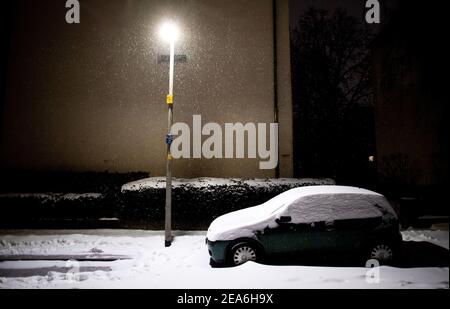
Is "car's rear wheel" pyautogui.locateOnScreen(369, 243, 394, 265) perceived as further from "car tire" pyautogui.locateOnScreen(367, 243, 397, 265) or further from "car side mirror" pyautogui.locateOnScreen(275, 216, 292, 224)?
"car side mirror" pyautogui.locateOnScreen(275, 216, 292, 224)

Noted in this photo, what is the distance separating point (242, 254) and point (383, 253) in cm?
283

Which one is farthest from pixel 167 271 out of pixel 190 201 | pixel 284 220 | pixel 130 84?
pixel 130 84

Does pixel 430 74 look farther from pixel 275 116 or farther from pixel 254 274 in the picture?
pixel 254 274

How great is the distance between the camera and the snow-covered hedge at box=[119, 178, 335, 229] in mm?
9555

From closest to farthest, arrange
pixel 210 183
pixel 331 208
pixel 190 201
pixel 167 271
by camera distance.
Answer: pixel 167 271, pixel 331 208, pixel 190 201, pixel 210 183

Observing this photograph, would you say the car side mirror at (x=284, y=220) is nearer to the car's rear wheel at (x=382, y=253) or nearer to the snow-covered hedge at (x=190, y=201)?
the car's rear wheel at (x=382, y=253)

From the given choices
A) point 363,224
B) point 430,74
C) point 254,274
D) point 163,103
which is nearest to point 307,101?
point 430,74

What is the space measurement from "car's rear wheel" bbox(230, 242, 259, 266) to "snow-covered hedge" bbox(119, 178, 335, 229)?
3.71 metres

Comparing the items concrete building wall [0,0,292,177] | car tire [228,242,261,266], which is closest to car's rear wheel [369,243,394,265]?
car tire [228,242,261,266]

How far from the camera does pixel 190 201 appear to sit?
31.4 feet

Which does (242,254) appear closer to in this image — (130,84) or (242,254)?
(242,254)

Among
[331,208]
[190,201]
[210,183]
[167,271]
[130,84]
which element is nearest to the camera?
[167,271]

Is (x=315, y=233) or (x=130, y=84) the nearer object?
(x=315, y=233)

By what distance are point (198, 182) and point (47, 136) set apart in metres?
7.02
